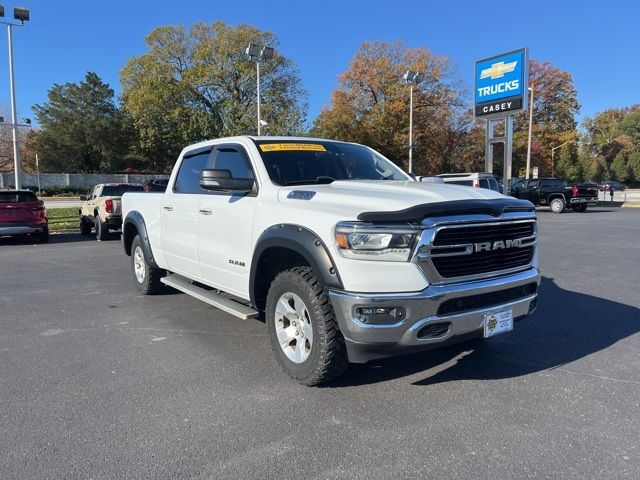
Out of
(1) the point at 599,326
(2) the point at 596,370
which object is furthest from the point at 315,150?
(1) the point at 599,326

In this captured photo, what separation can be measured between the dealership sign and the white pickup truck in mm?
22933

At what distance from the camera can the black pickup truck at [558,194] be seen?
26094 millimetres

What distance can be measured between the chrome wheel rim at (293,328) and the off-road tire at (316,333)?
0.18ft

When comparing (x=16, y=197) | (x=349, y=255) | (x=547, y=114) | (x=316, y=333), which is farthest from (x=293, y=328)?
(x=547, y=114)

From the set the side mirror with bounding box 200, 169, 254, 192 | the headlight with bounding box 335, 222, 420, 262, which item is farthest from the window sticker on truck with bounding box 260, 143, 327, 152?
the headlight with bounding box 335, 222, 420, 262

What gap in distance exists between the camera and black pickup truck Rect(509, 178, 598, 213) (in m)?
26.1

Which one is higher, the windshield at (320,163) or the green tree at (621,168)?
the green tree at (621,168)

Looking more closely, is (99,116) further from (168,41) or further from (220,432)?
(220,432)

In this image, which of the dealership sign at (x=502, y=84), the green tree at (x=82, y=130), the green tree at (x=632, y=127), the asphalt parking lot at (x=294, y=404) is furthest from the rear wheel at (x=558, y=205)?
the green tree at (x=632, y=127)

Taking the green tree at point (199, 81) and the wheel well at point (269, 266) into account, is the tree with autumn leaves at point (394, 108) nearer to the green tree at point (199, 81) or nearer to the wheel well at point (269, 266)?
the green tree at point (199, 81)

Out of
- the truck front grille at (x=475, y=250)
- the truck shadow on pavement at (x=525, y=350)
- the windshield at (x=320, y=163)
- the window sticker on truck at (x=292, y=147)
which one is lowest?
the truck shadow on pavement at (x=525, y=350)

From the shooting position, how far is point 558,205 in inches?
1035

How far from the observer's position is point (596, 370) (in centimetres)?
425

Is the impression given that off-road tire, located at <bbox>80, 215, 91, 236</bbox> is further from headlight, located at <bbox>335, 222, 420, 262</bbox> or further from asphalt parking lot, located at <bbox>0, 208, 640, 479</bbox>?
headlight, located at <bbox>335, 222, 420, 262</bbox>
